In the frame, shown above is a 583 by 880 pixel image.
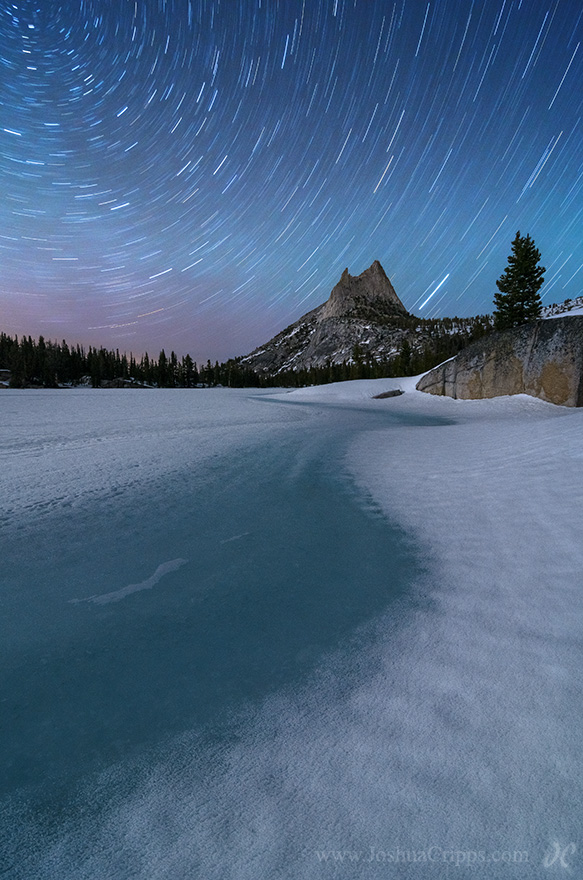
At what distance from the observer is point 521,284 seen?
3819 centimetres

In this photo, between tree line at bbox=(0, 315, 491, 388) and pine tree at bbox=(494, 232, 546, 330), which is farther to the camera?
tree line at bbox=(0, 315, 491, 388)

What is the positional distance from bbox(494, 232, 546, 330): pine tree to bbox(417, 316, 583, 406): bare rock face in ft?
67.0

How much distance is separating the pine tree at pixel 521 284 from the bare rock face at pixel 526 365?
2041 cm

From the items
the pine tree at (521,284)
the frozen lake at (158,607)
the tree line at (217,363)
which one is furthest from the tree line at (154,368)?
the frozen lake at (158,607)

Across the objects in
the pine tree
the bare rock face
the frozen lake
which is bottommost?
the frozen lake

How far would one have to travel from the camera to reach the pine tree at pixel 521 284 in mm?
37719

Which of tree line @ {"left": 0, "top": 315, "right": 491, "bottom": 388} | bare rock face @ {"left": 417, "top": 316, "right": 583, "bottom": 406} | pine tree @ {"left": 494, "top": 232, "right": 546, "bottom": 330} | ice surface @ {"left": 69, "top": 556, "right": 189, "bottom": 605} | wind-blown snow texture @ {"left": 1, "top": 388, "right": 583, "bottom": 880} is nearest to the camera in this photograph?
wind-blown snow texture @ {"left": 1, "top": 388, "right": 583, "bottom": 880}

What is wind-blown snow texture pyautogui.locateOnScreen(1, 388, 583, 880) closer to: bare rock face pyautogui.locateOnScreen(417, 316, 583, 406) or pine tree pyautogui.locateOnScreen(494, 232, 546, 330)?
bare rock face pyautogui.locateOnScreen(417, 316, 583, 406)

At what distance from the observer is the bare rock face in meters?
16.2

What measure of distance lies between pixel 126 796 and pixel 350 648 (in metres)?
1.33

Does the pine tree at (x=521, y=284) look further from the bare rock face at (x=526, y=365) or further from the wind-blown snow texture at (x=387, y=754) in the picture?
the wind-blown snow texture at (x=387, y=754)

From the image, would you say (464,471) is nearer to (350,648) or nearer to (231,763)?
(350,648)

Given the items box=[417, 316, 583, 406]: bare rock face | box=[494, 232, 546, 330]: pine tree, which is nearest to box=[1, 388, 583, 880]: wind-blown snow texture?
box=[417, 316, 583, 406]: bare rock face

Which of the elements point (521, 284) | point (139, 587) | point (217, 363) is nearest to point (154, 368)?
point (217, 363)
